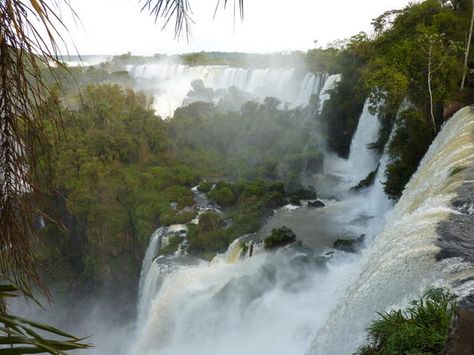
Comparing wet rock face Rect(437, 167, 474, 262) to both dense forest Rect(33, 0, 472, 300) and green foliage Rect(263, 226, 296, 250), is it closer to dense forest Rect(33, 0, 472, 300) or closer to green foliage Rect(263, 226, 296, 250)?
dense forest Rect(33, 0, 472, 300)

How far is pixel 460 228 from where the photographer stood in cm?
515

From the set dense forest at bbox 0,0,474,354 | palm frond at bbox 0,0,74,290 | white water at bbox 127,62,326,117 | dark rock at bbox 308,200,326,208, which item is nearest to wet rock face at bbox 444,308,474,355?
dense forest at bbox 0,0,474,354

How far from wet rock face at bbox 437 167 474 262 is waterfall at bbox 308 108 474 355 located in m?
0.06

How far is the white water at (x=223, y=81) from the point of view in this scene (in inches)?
1074

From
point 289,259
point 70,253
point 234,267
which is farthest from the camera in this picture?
point 70,253

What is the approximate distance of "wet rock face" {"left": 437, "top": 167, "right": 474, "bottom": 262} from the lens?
182 inches

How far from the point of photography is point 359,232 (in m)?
12.4

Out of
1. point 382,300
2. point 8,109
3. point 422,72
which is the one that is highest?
point 8,109

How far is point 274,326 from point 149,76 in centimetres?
4200

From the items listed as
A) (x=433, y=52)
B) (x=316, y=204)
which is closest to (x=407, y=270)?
(x=433, y=52)

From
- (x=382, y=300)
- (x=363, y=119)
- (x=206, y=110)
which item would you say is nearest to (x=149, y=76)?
(x=206, y=110)

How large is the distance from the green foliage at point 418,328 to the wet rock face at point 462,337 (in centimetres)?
30

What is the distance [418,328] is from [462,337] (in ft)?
2.48

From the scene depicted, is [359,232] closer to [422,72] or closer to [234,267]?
[234,267]
